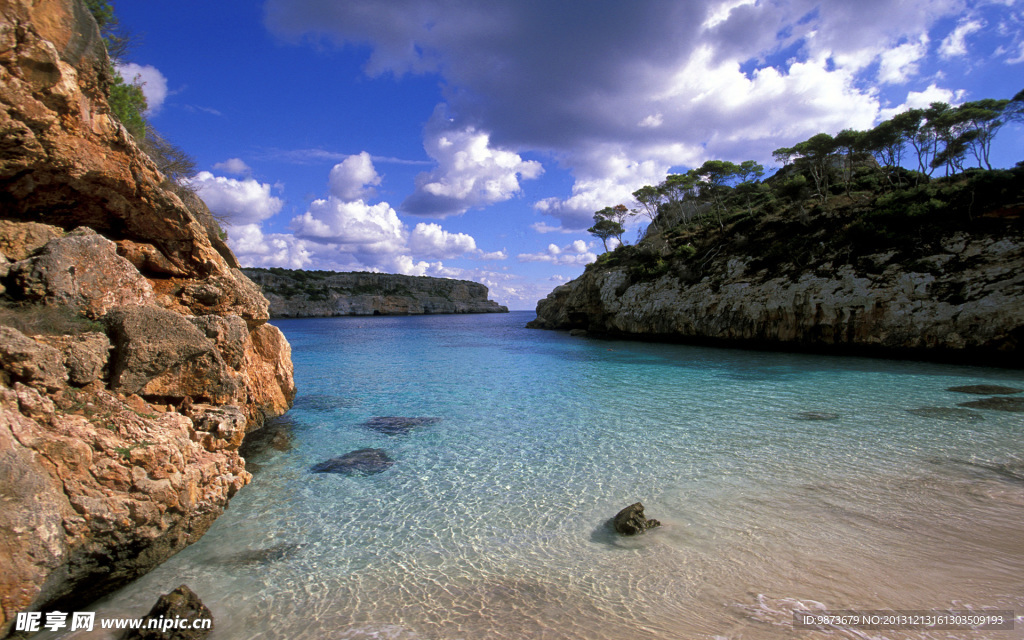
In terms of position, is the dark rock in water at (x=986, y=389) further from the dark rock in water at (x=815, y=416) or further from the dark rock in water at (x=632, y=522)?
the dark rock in water at (x=632, y=522)

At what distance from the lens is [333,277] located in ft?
373

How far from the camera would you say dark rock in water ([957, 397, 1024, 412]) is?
33.8ft

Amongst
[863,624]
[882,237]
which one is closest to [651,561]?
[863,624]

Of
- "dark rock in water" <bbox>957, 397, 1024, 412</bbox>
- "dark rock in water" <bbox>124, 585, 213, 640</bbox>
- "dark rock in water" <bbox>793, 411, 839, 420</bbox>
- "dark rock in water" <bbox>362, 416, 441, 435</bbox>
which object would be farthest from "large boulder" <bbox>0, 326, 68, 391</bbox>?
"dark rock in water" <bbox>957, 397, 1024, 412</bbox>

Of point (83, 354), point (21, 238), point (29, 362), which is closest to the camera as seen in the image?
point (29, 362)

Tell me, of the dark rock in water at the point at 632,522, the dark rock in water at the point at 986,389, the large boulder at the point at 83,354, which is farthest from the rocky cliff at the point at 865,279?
the large boulder at the point at 83,354

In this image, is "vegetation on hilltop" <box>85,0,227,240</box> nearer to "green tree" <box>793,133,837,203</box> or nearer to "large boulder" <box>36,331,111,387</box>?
"large boulder" <box>36,331,111,387</box>

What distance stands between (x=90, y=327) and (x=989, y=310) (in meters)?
25.7

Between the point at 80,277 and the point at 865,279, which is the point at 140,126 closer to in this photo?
the point at 80,277

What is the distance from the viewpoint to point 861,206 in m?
25.6

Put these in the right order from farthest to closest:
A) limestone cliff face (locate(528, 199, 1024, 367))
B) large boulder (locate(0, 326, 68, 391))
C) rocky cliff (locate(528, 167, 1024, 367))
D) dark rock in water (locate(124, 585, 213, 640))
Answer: rocky cliff (locate(528, 167, 1024, 367)) → limestone cliff face (locate(528, 199, 1024, 367)) → large boulder (locate(0, 326, 68, 391)) → dark rock in water (locate(124, 585, 213, 640))

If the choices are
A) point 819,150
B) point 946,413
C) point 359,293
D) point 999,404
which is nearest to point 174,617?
point 946,413

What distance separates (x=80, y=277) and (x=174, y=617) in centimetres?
407

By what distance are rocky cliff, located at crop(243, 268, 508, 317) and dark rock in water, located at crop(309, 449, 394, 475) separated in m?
92.1
